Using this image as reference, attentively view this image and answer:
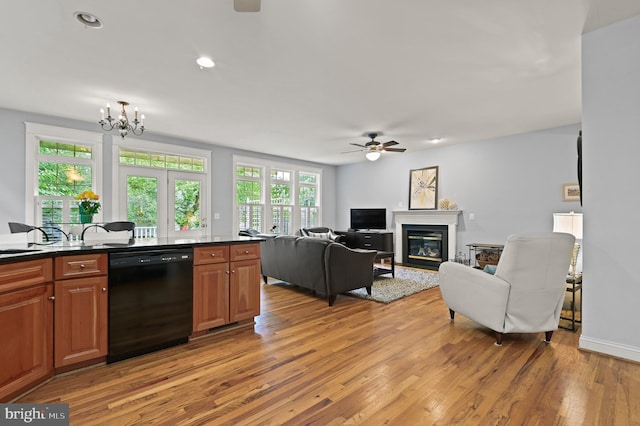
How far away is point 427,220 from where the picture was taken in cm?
698

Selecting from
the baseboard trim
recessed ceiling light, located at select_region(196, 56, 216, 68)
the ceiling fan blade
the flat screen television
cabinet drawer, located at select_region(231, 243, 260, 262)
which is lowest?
the baseboard trim

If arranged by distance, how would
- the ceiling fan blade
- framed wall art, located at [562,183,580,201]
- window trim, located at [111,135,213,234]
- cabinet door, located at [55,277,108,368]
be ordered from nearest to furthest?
the ceiling fan blade, cabinet door, located at [55,277,108,368], framed wall art, located at [562,183,580,201], window trim, located at [111,135,213,234]

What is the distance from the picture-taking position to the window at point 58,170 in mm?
4566

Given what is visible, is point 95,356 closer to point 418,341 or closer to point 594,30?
point 418,341

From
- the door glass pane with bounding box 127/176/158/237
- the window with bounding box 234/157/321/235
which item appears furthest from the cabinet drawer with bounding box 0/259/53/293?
the window with bounding box 234/157/321/235

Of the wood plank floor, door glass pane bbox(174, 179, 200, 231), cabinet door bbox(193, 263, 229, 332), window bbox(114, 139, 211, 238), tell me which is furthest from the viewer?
door glass pane bbox(174, 179, 200, 231)

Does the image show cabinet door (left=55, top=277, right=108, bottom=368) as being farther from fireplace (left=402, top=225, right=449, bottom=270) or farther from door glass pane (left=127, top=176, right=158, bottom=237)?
fireplace (left=402, top=225, right=449, bottom=270)

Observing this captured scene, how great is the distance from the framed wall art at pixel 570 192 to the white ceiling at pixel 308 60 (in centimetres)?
103

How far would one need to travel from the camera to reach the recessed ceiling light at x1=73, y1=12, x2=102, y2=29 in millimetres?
2320

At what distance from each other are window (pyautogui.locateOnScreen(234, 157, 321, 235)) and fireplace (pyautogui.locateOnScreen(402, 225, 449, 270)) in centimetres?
270

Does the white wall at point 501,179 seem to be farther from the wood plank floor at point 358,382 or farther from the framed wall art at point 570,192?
the wood plank floor at point 358,382

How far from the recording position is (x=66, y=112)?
4.54 metres

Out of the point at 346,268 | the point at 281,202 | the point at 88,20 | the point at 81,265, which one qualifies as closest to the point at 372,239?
the point at 281,202

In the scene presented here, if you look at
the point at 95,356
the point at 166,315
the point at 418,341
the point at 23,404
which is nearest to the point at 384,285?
the point at 418,341
